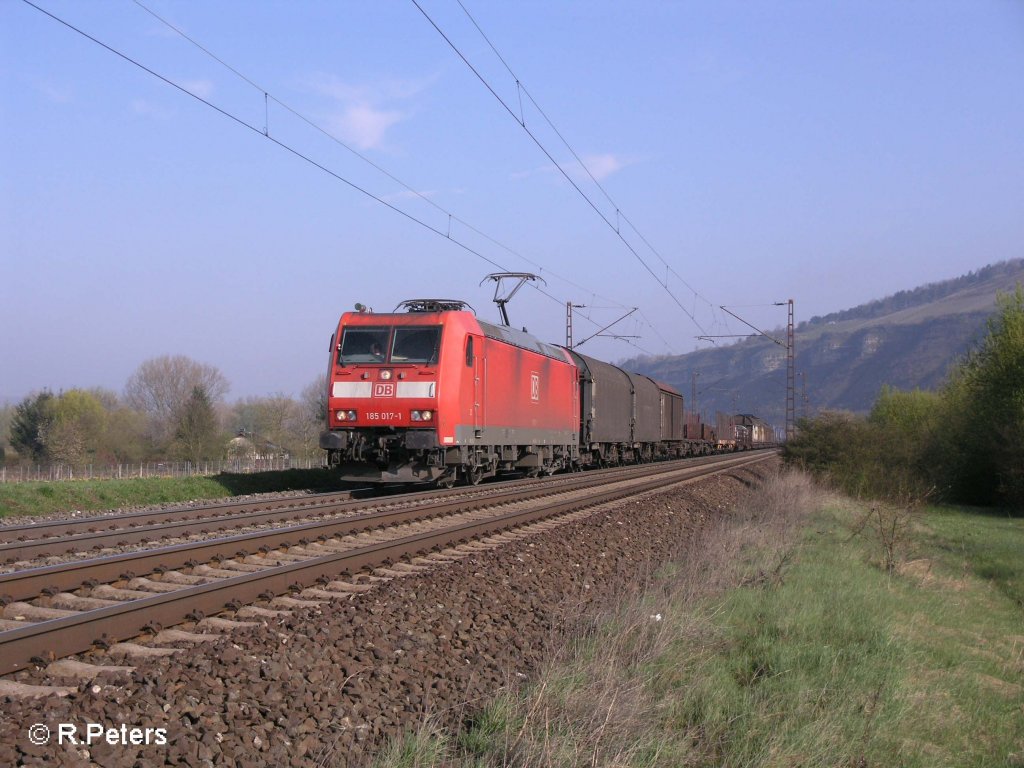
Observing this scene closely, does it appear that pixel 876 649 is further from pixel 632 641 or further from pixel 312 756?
pixel 312 756

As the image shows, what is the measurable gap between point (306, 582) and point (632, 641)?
3.01 m

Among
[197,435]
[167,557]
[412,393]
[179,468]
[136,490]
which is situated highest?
[412,393]

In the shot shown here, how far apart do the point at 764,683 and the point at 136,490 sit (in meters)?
16.1

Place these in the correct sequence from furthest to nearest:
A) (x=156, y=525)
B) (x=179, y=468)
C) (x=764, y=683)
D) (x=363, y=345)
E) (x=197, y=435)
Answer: (x=197, y=435) → (x=179, y=468) → (x=363, y=345) → (x=156, y=525) → (x=764, y=683)

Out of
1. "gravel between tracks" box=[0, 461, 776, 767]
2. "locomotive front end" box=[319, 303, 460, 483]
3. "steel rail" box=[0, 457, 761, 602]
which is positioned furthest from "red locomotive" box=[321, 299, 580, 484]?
"gravel between tracks" box=[0, 461, 776, 767]

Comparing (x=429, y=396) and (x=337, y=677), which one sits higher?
(x=429, y=396)

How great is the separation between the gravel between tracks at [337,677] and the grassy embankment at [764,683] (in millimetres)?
368

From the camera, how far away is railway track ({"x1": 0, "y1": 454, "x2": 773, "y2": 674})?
5379 millimetres

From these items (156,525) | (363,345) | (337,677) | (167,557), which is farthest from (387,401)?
(337,677)

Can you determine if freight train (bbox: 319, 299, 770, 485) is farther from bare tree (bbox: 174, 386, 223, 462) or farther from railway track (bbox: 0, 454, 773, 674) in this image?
bare tree (bbox: 174, 386, 223, 462)

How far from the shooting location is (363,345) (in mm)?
17406

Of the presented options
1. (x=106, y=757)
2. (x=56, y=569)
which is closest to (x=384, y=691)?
(x=106, y=757)

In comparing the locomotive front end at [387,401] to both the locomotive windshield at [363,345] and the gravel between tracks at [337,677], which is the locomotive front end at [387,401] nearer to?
the locomotive windshield at [363,345]

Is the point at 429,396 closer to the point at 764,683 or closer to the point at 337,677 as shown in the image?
the point at 764,683
